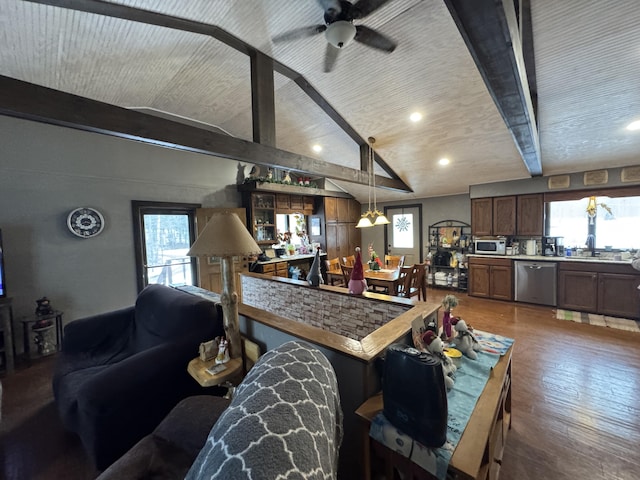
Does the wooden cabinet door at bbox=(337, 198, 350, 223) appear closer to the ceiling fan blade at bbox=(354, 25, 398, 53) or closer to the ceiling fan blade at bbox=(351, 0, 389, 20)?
the ceiling fan blade at bbox=(354, 25, 398, 53)

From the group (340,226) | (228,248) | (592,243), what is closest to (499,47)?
(228,248)

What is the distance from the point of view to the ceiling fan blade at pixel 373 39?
1.96m

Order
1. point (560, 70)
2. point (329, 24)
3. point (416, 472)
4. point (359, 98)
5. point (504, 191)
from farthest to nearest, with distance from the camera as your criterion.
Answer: point (504, 191) < point (359, 98) < point (560, 70) < point (329, 24) < point (416, 472)

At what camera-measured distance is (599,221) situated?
4.50 m

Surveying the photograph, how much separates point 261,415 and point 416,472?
69cm

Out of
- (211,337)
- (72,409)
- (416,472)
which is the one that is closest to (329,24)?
(211,337)

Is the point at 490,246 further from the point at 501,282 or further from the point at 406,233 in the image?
the point at 406,233

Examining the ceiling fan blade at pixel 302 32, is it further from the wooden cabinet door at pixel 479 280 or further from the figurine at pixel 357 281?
the wooden cabinet door at pixel 479 280

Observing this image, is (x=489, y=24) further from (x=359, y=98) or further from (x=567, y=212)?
(x=567, y=212)

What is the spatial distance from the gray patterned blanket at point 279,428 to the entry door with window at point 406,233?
5960 millimetres

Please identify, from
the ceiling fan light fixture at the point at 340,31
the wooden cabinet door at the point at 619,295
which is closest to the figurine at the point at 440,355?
the ceiling fan light fixture at the point at 340,31

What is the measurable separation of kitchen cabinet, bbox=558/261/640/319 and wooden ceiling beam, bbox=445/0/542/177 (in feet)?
9.96

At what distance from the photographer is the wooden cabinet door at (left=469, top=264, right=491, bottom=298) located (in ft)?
16.8

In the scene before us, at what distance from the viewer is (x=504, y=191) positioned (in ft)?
16.5
